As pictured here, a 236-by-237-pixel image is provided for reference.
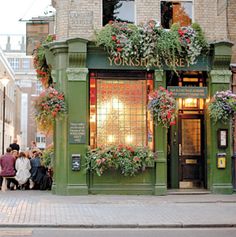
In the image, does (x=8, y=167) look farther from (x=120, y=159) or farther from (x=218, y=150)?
(x=218, y=150)

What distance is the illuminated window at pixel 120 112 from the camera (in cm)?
1661

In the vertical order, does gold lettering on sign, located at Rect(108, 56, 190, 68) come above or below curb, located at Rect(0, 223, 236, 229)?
above

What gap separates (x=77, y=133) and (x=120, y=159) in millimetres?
1556

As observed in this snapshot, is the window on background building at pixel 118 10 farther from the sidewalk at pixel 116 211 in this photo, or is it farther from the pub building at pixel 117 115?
the sidewalk at pixel 116 211

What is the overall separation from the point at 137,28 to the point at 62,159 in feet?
15.5

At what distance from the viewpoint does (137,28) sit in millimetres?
16391

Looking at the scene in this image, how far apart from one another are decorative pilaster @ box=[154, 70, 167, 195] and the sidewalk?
1.28ft

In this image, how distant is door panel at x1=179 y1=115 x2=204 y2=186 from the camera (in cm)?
1805

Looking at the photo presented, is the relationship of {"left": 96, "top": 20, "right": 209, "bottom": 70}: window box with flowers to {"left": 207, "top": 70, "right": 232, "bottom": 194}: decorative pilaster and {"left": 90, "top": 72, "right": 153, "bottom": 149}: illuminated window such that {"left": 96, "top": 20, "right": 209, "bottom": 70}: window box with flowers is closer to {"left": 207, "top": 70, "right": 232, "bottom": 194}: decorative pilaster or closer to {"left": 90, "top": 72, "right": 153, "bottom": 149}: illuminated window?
{"left": 90, "top": 72, "right": 153, "bottom": 149}: illuminated window

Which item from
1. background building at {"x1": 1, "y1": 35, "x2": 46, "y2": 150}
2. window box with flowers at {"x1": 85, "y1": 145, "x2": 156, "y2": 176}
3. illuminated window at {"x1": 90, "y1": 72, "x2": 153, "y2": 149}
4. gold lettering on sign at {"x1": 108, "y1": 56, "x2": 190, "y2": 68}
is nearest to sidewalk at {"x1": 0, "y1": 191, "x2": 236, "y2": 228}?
window box with flowers at {"x1": 85, "y1": 145, "x2": 156, "y2": 176}

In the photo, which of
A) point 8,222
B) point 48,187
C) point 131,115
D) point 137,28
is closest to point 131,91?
point 131,115

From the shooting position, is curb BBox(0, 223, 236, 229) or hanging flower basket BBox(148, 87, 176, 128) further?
hanging flower basket BBox(148, 87, 176, 128)

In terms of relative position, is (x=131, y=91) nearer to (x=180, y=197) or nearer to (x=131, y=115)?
(x=131, y=115)

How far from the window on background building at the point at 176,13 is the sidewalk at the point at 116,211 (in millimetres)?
5667
